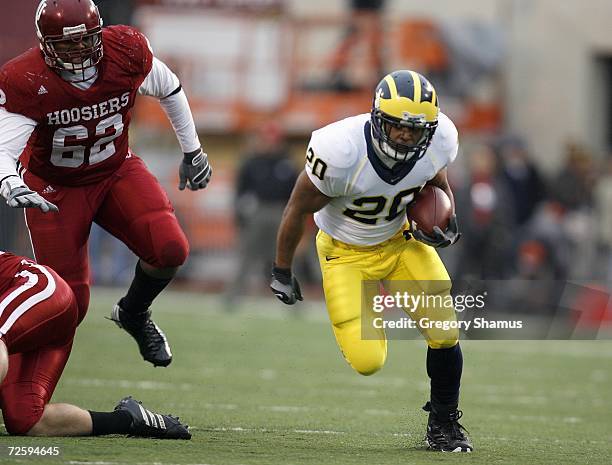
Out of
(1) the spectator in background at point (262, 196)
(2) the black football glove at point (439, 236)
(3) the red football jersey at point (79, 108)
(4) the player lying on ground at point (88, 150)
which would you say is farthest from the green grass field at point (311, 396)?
(3) the red football jersey at point (79, 108)

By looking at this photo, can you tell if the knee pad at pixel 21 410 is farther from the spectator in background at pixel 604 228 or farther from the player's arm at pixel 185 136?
the spectator in background at pixel 604 228

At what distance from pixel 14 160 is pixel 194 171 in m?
1.16

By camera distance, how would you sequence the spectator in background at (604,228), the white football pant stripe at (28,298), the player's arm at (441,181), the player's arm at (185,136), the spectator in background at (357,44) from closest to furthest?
the white football pant stripe at (28,298), the player's arm at (441,181), the player's arm at (185,136), the spectator in background at (604,228), the spectator in background at (357,44)

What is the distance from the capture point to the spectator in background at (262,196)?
481 inches

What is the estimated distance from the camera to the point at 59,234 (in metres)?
6.24

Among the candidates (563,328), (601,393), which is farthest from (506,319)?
(601,393)

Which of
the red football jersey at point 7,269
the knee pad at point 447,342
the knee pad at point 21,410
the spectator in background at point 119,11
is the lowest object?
the spectator in background at point 119,11

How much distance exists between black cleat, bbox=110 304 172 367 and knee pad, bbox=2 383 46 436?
44.1 inches

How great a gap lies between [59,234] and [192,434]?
117 centimetres

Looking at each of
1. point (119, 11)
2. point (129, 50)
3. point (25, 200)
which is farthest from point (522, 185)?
point (25, 200)

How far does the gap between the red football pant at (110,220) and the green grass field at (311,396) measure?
0.83 m

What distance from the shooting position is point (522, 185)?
13305 millimetres

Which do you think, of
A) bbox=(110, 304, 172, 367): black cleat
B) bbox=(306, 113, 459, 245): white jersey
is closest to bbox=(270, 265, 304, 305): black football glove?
bbox=(306, 113, 459, 245): white jersey

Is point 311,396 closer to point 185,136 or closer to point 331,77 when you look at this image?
point 185,136
